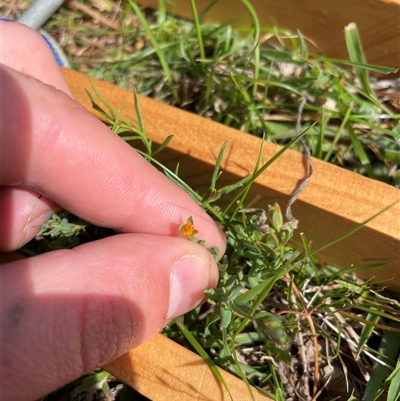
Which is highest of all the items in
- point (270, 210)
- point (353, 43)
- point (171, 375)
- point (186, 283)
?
point (353, 43)

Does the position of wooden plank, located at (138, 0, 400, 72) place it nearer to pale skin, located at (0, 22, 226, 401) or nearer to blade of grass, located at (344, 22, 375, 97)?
blade of grass, located at (344, 22, 375, 97)

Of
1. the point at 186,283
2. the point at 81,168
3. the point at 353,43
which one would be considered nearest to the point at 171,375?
the point at 186,283

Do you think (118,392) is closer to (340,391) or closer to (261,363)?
(261,363)

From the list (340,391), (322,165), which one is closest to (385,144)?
(322,165)

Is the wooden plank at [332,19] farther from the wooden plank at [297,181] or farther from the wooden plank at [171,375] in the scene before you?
the wooden plank at [171,375]

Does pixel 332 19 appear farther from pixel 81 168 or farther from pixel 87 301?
pixel 87 301

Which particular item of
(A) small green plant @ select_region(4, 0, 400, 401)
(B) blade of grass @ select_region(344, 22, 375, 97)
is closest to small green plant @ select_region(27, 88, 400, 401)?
(A) small green plant @ select_region(4, 0, 400, 401)
